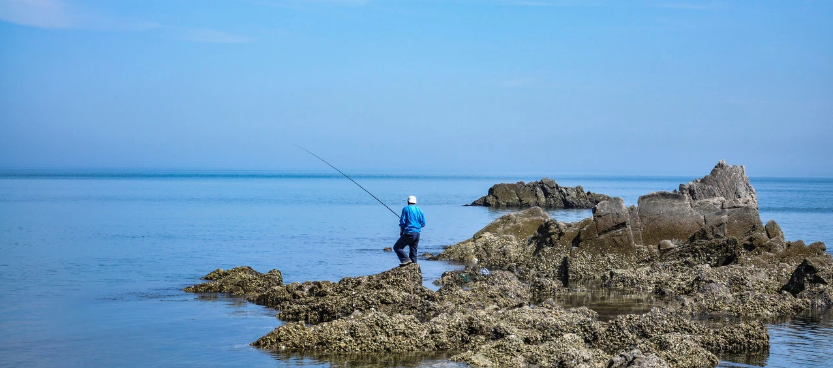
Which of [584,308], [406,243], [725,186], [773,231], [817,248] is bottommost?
[584,308]

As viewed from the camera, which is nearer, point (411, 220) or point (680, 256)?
point (411, 220)

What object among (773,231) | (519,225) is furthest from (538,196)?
(773,231)

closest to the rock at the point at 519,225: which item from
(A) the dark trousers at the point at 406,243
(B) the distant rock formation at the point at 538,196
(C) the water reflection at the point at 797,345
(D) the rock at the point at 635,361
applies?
(A) the dark trousers at the point at 406,243

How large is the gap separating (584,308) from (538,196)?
58449 mm

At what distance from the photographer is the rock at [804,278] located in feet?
51.4

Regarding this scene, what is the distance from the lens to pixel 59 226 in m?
38.7

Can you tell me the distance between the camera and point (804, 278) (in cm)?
1587

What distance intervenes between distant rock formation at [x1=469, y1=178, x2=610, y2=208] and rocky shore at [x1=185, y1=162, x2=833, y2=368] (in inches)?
1696

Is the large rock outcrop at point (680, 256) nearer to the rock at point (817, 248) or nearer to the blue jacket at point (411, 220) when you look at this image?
the rock at point (817, 248)

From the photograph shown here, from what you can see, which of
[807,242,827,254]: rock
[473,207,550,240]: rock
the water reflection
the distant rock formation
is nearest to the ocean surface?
the water reflection

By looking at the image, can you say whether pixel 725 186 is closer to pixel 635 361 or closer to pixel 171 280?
pixel 171 280

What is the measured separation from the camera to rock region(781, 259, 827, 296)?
51.4 ft

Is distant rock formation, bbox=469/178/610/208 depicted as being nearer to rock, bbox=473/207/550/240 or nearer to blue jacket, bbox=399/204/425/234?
rock, bbox=473/207/550/240

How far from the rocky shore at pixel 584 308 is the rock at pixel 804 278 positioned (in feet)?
0.08
